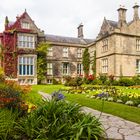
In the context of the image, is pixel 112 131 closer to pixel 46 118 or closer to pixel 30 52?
pixel 46 118

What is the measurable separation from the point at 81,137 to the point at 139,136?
1490 mm

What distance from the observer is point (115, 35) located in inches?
1196

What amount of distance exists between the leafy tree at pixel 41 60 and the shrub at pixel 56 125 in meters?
26.9

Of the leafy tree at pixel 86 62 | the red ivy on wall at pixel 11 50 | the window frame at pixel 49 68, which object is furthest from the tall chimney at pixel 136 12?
the red ivy on wall at pixel 11 50

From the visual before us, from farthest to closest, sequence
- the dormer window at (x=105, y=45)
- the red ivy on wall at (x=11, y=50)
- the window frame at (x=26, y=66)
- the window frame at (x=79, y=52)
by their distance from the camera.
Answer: the window frame at (x=79, y=52) < the dormer window at (x=105, y=45) < the window frame at (x=26, y=66) < the red ivy on wall at (x=11, y=50)

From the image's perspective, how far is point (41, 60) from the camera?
32312mm

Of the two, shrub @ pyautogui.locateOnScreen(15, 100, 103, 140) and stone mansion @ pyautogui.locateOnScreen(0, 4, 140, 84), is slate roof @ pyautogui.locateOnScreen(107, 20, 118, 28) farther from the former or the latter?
shrub @ pyautogui.locateOnScreen(15, 100, 103, 140)

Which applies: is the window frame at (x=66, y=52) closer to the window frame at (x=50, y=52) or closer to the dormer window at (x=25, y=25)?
the window frame at (x=50, y=52)

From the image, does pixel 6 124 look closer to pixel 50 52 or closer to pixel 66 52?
pixel 50 52

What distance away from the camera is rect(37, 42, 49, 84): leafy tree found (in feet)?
106

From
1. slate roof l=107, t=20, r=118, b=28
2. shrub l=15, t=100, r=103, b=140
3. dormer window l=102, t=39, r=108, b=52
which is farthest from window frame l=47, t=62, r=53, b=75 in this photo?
shrub l=15, t=100, r=103, b=140

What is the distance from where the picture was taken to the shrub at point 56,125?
177 inches

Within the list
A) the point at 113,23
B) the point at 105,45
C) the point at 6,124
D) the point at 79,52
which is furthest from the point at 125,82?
the point at 6,124

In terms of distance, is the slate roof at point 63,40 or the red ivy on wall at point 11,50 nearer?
the red ivy on wall at point 11,50
